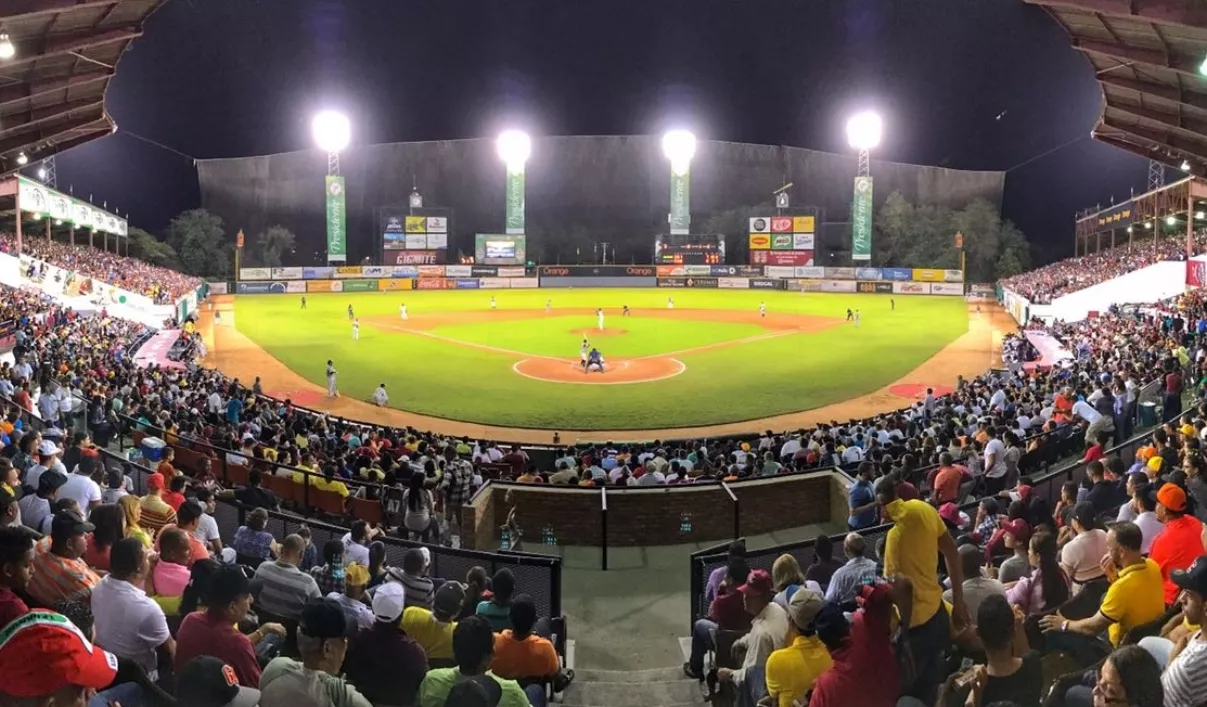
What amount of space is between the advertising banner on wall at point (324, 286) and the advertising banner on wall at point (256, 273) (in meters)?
4.33

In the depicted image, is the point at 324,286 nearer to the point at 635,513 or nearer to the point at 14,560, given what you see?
the point at 635,513

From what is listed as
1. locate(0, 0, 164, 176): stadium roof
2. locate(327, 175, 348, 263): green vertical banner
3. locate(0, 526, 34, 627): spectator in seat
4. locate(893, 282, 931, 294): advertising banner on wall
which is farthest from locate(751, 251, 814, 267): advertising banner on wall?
locate(0, 526, 34, 627): spectator in seat

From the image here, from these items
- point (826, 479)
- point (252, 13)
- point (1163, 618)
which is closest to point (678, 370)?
point (826, 479)

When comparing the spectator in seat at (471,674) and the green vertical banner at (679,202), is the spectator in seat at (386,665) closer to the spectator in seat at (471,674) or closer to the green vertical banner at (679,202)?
the spectator in seat at (471,674)

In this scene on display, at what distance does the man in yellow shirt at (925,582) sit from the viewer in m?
5.29

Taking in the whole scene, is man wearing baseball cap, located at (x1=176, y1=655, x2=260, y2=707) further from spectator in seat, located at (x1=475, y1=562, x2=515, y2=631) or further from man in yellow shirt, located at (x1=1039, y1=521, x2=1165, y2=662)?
man in yellow shirt, located at (x1=1039, y1=521, x2=1165, y2=662)

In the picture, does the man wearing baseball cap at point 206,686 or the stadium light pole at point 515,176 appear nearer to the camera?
the man wearing baseball cap at point 206,686

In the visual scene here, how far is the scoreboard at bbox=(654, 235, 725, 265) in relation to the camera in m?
84.2

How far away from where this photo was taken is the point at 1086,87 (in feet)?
189

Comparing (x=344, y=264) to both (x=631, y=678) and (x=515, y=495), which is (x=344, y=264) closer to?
(x=515, y=495)

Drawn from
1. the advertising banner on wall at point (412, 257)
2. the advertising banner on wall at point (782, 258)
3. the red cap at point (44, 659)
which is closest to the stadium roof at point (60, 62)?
the red cap at point (44, 659)

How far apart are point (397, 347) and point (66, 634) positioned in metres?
37.7

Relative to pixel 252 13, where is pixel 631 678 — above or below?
below

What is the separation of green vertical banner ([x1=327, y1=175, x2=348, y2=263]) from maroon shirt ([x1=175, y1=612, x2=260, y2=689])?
80.4 meters
